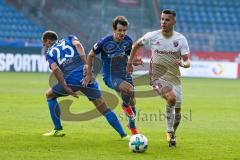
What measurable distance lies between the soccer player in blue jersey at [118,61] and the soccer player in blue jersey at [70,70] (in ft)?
0.90

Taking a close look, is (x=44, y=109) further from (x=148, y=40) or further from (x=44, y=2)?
(x=44, y=2)

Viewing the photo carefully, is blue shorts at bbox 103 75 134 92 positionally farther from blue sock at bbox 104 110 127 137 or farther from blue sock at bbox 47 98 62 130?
blue sock at bbox 47 98 62 130

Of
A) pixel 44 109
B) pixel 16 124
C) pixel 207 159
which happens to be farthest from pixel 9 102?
pixel 207 159

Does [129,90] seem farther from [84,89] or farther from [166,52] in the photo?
[166,52]

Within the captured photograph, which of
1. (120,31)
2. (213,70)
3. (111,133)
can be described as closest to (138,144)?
(120,31)

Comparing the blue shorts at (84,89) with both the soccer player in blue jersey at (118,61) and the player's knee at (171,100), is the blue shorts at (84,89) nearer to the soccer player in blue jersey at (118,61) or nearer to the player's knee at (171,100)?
the soccer player in blue jersey at (118,61)

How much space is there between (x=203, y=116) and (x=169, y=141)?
6141 millimetres

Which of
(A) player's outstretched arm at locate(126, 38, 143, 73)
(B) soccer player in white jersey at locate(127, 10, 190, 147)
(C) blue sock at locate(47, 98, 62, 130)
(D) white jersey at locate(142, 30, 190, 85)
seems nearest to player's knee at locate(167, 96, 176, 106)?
(B) soccer player in white jersey at locate(127, 10, 190, 147)

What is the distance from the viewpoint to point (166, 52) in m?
11.5

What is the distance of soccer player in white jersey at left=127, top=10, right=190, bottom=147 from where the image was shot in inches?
441

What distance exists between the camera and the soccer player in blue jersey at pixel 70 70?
11875 mm

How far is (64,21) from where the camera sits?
134 feet

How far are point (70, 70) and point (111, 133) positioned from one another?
1.64m

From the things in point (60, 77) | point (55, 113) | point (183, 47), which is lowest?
point (55, 113)
